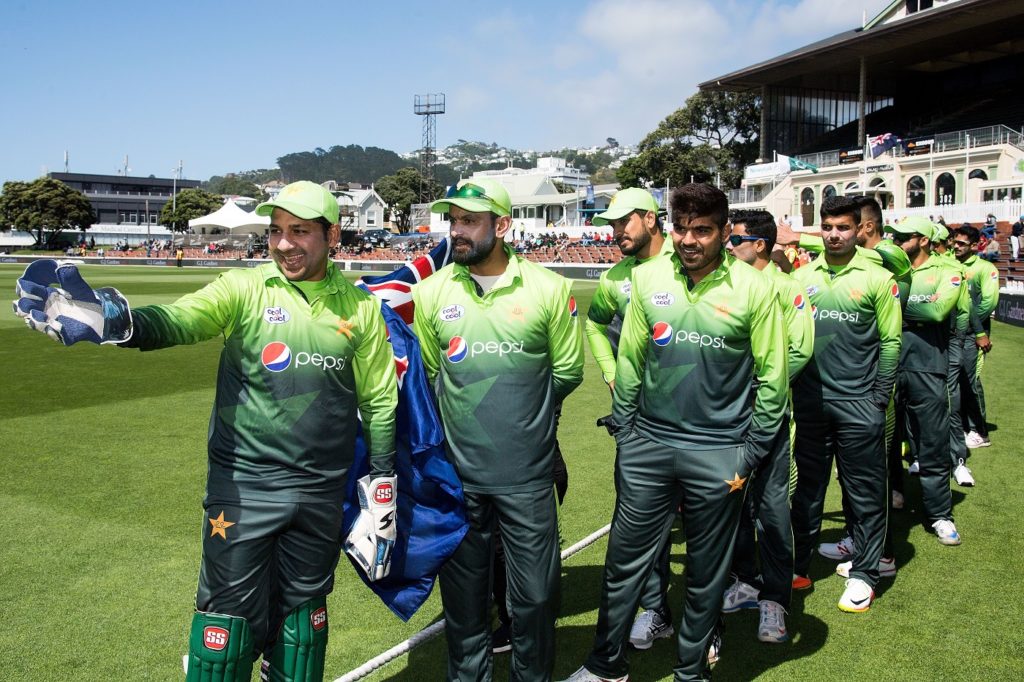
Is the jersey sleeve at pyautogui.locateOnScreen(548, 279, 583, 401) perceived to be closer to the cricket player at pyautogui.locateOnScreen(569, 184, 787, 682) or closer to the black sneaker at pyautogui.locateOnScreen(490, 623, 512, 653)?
the cricket player at pyautogui.locateOnScreen(569, 184, 787, 682)

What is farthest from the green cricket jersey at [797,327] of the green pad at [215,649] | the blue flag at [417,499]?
the green pad at [215,649]

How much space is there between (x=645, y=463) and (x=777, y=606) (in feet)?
5.03

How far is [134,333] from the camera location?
10.0 feet

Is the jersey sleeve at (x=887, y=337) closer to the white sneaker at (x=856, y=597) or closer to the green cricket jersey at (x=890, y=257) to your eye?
the green cricket jersey at (x=890, y=257)

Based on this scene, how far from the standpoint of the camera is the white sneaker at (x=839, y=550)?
6355 mm

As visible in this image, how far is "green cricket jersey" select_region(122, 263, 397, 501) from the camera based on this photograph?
343 cm

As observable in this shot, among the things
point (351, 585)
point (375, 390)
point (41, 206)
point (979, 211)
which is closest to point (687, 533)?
point (375, 390)

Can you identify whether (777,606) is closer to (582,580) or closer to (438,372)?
(582,580)

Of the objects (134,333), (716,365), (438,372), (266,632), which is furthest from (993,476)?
(134,333)

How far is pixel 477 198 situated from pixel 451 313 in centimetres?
58

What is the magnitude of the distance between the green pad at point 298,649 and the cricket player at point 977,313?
26.7 feet

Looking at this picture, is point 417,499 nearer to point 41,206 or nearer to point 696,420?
point 696,420

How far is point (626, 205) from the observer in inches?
217

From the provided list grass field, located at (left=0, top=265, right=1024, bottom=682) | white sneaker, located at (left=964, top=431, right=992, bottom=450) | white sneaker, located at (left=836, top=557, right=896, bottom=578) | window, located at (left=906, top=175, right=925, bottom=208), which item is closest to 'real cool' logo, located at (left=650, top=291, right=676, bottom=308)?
grass field, located at (left=0, top=265, right=1024, bottom=682)
